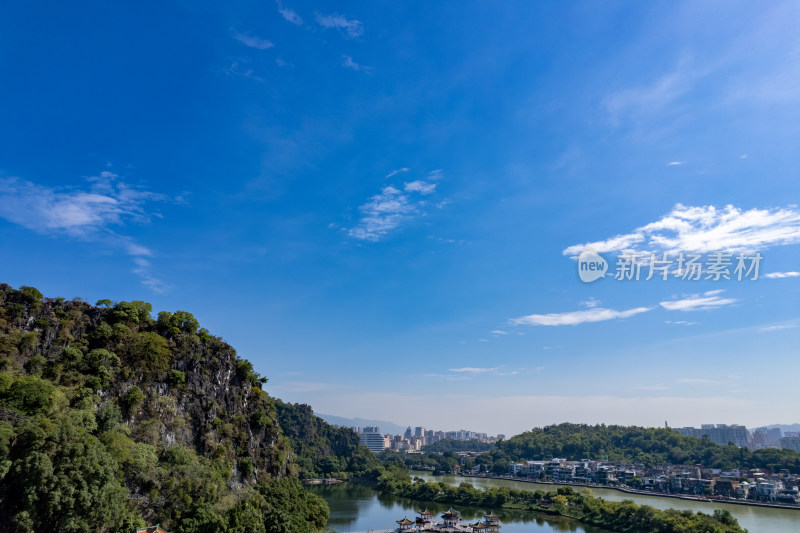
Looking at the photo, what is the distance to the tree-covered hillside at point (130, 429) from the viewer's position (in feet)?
36.8

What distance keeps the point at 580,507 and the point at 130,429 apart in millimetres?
27884

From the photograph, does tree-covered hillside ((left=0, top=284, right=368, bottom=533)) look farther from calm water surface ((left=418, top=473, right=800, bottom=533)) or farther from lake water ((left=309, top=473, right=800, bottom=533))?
calm water surface ((left=418, top=473, right=800, bottom=533))

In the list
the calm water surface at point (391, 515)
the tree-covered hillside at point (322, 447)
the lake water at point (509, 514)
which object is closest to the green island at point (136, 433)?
the calm water surface at point (391, 515)

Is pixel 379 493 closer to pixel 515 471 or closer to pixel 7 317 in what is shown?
pixel 515 471

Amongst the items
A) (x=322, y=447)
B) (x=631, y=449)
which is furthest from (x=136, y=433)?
(x=631, y=449)

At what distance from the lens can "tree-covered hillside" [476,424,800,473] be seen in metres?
45.0

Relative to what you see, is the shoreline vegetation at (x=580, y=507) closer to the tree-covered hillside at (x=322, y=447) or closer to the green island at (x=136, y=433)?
the green island at (x=136, y=433)

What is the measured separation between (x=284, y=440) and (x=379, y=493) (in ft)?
66.9

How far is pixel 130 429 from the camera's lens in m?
16.0

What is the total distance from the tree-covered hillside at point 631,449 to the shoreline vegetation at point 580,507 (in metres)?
23.4

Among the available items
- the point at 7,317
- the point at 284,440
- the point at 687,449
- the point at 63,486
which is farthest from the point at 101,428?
the point at 687,449

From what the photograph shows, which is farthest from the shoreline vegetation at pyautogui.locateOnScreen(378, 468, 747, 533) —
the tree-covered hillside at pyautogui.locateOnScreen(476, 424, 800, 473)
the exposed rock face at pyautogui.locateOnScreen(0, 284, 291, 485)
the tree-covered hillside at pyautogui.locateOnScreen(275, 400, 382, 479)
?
the tree-covered hillside at pyautogui.locateOnScreen(476, 424, 800, 473)

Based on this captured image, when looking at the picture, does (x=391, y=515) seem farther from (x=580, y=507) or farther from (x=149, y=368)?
(x=149, y=368)

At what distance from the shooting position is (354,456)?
Result: 2269 inches
